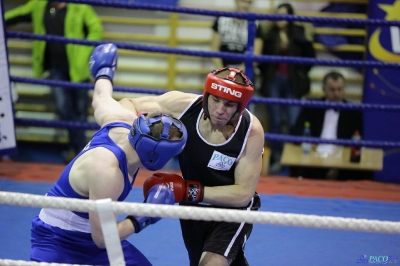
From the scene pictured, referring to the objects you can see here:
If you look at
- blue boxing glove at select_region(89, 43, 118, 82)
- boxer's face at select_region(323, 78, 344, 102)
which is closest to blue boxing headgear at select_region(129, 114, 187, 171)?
blue boxing glove at select_region(89, 43, 118, 82)

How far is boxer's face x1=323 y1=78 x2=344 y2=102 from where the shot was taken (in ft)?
19.7

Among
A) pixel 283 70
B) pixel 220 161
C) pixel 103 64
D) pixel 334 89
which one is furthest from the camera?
pixel 283 70

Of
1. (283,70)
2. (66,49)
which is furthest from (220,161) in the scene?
(66,49)

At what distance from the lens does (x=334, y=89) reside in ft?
19.7

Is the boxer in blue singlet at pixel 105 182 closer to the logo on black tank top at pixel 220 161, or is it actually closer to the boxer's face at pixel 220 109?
the boxer's face at pixel 220 109

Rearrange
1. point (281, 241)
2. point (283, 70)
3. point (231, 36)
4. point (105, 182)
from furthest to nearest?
point (283, 70) → point (231, 36) → point (281, 241) → point (105, 182)

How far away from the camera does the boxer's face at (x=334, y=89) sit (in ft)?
19.7

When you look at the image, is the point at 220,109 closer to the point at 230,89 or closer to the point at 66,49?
the point at 230,89

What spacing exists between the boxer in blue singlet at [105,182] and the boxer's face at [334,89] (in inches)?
130

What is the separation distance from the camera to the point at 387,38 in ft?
20.8

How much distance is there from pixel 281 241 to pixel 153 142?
2.02 meters

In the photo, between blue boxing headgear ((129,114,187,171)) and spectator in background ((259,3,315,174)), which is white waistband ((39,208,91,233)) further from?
spectator in background ((259,3,315,174))

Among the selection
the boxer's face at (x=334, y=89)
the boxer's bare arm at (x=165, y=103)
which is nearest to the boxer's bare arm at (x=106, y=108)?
the boxer's bare arm at (x=165, y=103)

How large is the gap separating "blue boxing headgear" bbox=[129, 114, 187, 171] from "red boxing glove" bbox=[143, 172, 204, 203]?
22cm
